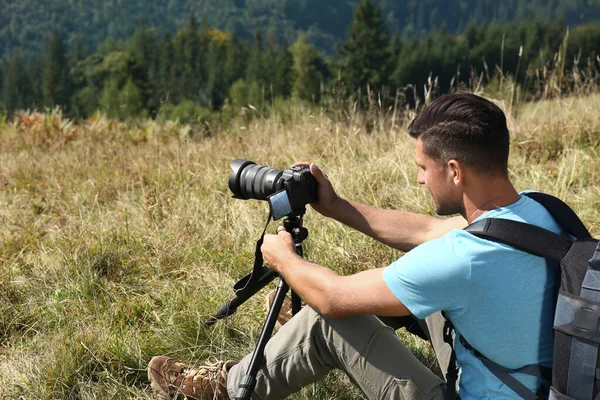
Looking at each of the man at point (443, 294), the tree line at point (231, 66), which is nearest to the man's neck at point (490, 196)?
the man at point (443, 294)

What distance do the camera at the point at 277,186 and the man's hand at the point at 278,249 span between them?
7 centimetres

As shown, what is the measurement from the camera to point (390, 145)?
539 centimetres

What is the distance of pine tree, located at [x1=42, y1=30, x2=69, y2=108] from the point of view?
86.8 m

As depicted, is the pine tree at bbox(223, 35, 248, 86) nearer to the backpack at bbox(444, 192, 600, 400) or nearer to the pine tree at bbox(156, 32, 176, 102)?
the pine tree at bbox(156, 32, 176, 102)

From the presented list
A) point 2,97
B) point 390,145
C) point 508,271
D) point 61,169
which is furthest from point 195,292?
point 2,97

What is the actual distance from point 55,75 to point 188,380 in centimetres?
9621

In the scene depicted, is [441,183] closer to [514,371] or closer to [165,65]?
[514,371]

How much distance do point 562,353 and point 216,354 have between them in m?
1.66

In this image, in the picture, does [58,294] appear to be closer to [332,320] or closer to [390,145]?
[332,320]

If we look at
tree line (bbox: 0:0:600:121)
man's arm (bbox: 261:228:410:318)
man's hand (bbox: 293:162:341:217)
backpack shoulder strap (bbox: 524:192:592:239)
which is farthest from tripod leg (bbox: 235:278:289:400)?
tree line (bbox: 0:0:600:121)

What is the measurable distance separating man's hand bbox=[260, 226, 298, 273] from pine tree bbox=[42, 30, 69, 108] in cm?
8555

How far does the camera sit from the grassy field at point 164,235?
2.81 meters

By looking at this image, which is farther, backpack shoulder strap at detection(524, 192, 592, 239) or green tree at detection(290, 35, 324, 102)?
green tree at detection(290, 35, 324, 102)

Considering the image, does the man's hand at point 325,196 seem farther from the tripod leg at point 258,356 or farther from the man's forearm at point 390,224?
the tripod leg at point 258,356
